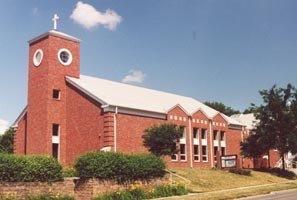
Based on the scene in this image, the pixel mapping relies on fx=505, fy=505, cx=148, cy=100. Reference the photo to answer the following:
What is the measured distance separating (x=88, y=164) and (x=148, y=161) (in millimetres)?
5199

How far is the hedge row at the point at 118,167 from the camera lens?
1168 inches

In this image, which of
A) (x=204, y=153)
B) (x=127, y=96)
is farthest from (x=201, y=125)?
(x=127, y=96)

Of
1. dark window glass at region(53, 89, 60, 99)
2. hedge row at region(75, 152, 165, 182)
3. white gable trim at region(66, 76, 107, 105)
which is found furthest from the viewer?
dark window glass at region(53, 89, 60, 99)

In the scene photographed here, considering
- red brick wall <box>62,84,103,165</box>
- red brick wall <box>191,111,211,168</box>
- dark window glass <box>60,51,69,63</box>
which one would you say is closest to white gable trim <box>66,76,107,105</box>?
red brick wall <box>62,84,103,165</box>

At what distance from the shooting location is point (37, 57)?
149ft

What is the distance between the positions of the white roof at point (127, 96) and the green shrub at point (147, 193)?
458 inches

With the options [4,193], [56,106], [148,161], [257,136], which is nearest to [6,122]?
[56,106]

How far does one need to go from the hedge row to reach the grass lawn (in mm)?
2781

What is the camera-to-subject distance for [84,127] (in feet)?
142

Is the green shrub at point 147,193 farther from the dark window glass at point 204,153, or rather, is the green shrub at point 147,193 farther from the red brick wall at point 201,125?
the dark window glass at point 204,153

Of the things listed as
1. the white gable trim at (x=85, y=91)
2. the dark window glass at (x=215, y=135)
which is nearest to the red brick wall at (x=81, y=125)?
the white gable trim at (x=85, y=91)

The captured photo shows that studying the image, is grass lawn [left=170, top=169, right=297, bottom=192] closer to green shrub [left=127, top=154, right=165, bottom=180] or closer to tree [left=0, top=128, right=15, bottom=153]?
green shrub [left=127, top=154, right=165, bottom=180]

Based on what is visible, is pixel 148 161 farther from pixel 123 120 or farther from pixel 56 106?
pixel 56 106

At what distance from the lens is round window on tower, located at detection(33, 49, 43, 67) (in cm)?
4494
